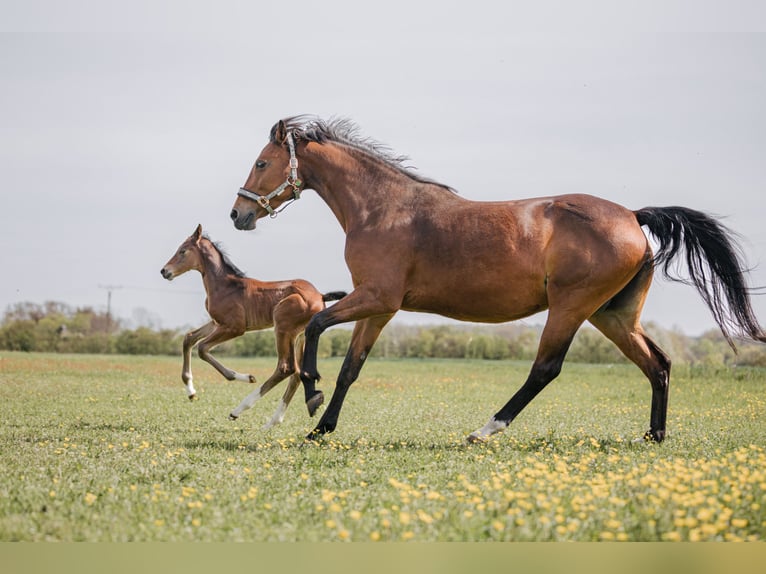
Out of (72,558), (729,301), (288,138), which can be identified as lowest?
(72,558)

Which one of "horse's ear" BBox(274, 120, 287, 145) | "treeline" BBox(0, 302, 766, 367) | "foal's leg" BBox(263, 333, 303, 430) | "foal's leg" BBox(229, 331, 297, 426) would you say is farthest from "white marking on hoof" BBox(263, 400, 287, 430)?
"treeline" BBox(0, 302, 766, 367)

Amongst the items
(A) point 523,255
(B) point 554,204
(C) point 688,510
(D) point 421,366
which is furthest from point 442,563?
(D) point 421,366

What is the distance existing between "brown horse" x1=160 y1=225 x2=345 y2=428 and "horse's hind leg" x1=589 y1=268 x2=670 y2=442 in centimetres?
458

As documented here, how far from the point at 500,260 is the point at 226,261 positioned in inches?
291

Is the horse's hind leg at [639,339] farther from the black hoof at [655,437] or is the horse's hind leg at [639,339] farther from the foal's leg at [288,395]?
the foal's leg at [288,395]

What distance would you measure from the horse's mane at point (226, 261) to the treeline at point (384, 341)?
21382mm

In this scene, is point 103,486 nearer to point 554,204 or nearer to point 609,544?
point 609,544

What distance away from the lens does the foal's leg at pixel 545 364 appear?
8.41 metres

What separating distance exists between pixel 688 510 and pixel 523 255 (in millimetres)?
3836

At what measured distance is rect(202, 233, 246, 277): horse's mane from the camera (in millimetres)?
14547

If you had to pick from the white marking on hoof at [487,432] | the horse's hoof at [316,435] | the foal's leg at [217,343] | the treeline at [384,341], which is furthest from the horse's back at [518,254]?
the treeline at [384,341]

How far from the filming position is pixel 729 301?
29.7ft

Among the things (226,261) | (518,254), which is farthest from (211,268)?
(518,254)

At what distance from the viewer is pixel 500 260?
8.55m
